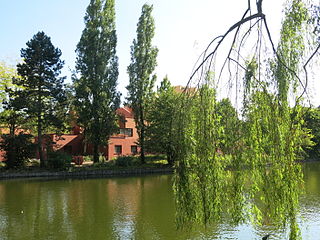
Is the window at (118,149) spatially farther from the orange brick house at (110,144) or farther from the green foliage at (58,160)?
the green foliage at (58,160)

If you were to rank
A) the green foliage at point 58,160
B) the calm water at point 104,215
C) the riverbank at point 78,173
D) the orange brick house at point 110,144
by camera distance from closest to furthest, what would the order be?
the calm water at point 104,215, the riverbank at point 78,173, the green foliage at point 58,160, the orange brick house at point 110,144

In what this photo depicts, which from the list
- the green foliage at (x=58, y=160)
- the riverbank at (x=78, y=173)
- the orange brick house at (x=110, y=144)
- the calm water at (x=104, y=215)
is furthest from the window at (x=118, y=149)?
the calm water at (x=104, y=215)

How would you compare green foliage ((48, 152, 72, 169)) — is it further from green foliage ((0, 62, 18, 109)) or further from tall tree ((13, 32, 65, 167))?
green foliage ((0, 62, 18, 109))

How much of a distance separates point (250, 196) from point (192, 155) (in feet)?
3.04

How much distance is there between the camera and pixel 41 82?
23.5 metres

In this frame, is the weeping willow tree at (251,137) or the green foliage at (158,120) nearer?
the weeping willow tree at (251,137)

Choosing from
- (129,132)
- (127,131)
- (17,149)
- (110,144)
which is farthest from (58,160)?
(129,132)

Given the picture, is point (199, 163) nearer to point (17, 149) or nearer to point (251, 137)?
point (251, 137)

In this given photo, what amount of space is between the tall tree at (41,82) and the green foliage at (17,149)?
0.79 metres

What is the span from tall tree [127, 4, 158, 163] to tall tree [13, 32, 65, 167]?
18.8 feet

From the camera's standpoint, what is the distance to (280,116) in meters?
3.64

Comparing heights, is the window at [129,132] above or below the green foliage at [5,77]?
below

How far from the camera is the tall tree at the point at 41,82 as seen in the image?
906 inches

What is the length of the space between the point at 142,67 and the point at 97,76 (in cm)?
379
